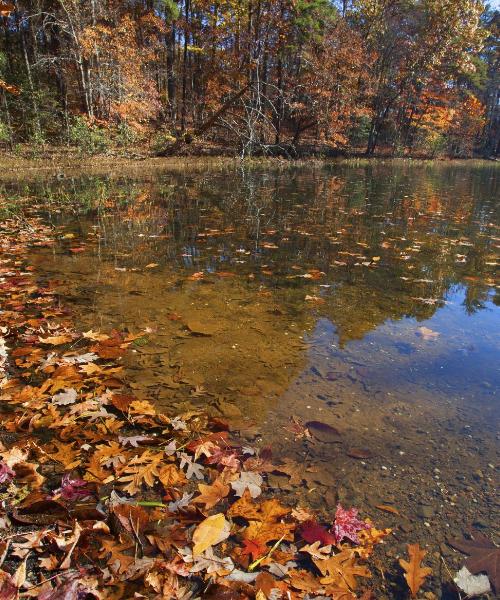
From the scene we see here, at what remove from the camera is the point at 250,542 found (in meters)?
1.51

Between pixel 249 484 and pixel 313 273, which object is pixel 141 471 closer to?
pixel 249 484

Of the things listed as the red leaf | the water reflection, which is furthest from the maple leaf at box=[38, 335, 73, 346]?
the red leaf

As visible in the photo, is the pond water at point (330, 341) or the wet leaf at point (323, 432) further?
the wet leaf at point (323, 432)

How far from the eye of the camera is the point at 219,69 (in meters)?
26.0

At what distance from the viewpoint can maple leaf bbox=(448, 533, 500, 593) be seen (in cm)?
148

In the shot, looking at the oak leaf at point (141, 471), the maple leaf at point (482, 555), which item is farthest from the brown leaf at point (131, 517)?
the maple leaf at point (482, 555)

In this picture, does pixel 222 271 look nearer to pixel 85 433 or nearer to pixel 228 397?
pixel 228 397

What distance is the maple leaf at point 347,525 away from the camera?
1.57 metres

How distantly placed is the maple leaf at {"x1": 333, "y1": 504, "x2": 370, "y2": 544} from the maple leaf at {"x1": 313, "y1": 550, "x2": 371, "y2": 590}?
0.08 m

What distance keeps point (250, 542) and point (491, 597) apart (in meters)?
0.84

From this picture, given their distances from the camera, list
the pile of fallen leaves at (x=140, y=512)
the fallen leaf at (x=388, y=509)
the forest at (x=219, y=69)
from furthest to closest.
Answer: the forest at (x=219, y=69) < the fallen leaf at (x=388, y=509) < the pile of fallen leaves at (x=140, y=512)

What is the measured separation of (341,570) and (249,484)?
0.50 metres

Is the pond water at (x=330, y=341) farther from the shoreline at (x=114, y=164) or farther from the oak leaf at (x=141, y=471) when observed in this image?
the shoreline at (x=114, y=164)

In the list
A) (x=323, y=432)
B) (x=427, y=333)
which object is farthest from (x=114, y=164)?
(x=323, y=432)
